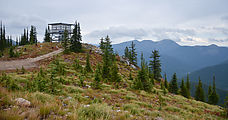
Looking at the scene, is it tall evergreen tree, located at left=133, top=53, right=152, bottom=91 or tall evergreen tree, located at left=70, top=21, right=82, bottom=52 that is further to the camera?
tall evergreen tree, located at left=70, top=21, right=82, bottom=52

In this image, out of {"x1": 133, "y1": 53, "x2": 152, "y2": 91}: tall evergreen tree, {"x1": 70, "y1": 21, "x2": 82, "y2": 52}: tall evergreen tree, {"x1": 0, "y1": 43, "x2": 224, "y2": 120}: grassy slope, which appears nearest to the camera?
Answer: {"x1": 0, "y1": 43, "x2": 224, "y2": 120}: grassy slope

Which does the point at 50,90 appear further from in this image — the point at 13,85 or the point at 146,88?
the point at 146,88

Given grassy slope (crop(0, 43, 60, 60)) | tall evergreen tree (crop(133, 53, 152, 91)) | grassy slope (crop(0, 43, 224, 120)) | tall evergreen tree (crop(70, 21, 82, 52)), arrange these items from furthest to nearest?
tall evergreen tree (crop(70, 21, 82, 52)) → grassy slope (crop(0, 43, 60, 60)) → tall evergreen tree (crop(133, 53, 152, 91)) → grassy slope (crop(0, 43, 224, 120))

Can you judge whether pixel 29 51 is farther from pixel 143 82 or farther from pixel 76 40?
pixel 143 82

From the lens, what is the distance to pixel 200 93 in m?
37.2

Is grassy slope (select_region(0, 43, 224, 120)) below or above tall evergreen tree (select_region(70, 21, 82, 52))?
below

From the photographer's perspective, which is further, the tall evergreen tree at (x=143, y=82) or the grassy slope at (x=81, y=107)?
the tall evergreen tree at (x=143, y=82)

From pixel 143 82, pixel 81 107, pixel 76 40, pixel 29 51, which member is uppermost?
pixel 76 40

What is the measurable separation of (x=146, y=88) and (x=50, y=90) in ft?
39.9

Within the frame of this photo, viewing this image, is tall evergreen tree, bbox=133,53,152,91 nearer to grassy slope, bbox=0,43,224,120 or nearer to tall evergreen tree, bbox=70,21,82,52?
grassy slope, bbox=0,43,224,120

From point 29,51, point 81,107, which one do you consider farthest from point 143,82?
point 29,51

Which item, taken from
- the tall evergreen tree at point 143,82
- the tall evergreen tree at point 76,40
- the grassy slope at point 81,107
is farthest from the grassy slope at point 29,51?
the tall evergreen tree at point 143,82

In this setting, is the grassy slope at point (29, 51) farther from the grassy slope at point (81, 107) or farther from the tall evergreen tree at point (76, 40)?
the grassy slope at point (81, 107)

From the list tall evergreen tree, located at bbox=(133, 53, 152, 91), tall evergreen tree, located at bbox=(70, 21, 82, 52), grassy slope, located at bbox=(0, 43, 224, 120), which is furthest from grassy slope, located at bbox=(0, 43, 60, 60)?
tall evergreen tree, located at bbox=(133, 53, 152, 91)
